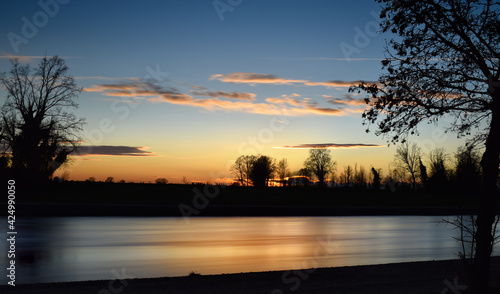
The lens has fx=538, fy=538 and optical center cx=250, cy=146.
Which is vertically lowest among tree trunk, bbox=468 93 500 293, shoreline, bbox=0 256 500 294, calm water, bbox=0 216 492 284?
calm water, bbox=0 216 492 284

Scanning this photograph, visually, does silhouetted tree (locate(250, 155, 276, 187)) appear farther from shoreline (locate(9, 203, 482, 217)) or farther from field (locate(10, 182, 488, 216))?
shoreline (locate(9, 203, 482, 217))

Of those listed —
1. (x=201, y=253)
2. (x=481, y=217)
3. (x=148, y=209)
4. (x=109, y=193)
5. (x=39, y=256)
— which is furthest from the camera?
(x=109, y=193)

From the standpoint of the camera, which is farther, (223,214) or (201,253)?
→ (223,214)

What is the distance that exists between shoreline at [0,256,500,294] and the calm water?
75.9 inches

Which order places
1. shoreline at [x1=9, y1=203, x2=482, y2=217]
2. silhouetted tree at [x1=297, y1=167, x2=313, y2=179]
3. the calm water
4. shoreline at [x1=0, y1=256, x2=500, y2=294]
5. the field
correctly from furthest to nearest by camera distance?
silhouetted tree at [x1=297, y1=167, x2=313, y2=179] < the field < shoreline at [x1=9, y1=203, x2=482, y2=217] < the calm water < shoreline at [x1=0, y1=256, x2=500, y2=294]

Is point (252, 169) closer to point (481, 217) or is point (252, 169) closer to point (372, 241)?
point (372, 241)

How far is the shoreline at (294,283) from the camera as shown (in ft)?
30.9

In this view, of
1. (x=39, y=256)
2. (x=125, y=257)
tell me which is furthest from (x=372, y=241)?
(x=39, y=256)

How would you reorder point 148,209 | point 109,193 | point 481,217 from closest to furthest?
point 481,217
point 148,209
point 109,193

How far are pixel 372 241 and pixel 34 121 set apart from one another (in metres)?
46.3

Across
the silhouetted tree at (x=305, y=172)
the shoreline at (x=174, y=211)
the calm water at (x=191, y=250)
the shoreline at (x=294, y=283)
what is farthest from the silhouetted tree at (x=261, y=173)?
the shoreline at (x=294, y=283)

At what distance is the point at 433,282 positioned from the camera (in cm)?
Answer: 1076

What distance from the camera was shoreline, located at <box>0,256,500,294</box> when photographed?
9.43 m

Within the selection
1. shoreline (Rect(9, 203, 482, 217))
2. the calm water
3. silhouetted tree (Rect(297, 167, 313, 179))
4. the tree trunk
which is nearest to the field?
shoreline (Rect(9, 203, 482, 217))
